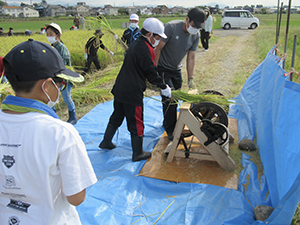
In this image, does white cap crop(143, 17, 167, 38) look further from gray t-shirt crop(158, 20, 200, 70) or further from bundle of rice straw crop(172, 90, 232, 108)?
bundle of rice straw crop(172, 90, 232, 108)

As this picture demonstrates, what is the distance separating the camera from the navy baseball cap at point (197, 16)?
9.66ft

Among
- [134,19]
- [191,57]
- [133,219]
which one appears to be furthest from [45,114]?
[134,19]

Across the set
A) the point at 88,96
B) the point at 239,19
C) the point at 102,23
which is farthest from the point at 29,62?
the point at 239,19

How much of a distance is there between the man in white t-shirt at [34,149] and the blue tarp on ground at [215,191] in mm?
1350

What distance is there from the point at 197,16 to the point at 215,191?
221 centimetres

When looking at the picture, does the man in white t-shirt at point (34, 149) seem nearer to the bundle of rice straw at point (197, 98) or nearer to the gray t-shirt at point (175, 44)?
the bundle of rice straw at point (197, 98)

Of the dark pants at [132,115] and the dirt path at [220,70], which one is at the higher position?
the dark pants at [132,115]

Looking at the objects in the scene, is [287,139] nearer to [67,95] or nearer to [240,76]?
A: [67,95]

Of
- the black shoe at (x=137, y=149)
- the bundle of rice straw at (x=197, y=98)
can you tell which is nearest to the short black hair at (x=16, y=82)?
the black shoe at (x=137, y=149)

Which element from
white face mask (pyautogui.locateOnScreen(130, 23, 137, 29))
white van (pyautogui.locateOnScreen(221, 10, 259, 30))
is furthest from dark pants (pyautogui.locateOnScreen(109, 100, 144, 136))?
white van (pyautogui.locateOnScreen(221, 10, 259, 30))

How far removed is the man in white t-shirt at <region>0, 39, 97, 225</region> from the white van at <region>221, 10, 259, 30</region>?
79.5 feet

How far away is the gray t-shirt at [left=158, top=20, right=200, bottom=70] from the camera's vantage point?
3.19 meters

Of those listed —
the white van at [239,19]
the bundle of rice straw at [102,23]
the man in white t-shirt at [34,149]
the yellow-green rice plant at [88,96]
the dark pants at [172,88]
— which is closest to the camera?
the man in white t-shirt at [34,149]

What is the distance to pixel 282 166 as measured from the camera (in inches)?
75.9
